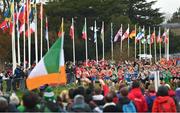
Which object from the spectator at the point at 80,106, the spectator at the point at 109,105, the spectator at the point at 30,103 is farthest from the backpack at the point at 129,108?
the spectator at the point at 30,103

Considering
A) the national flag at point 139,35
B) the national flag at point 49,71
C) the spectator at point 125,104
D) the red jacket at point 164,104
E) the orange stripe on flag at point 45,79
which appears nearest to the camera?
the spectator at point 125,104

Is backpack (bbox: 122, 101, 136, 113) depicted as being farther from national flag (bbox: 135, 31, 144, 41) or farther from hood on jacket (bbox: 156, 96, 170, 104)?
national flag (bbox: 135, 31, 144, 41)

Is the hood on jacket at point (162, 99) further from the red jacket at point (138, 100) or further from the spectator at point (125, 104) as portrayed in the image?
the red jacket at point (138, 100)

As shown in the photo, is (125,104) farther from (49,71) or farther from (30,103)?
(49,71)

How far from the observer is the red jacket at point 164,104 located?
1382 centimetres

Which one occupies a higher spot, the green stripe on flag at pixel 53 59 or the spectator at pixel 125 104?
the green stripe on flag at pixel 53 59

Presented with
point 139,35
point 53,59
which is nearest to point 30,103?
point 53,59

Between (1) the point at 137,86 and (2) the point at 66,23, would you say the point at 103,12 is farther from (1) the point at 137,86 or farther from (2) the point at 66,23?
(1) the point at 137,86

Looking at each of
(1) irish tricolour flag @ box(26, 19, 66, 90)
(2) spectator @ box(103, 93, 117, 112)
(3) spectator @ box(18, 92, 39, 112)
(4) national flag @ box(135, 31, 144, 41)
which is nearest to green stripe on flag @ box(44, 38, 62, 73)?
(1) irish tricolour flag @ box(26, 19, 66, 90)

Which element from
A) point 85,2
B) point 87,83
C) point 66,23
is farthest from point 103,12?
point 87,83

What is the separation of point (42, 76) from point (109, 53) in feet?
214

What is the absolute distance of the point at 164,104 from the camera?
45.5ft

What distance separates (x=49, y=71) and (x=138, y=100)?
2.72 m

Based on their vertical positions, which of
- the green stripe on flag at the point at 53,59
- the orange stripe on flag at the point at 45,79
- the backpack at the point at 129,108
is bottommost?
the backpack at the point at 129,108
